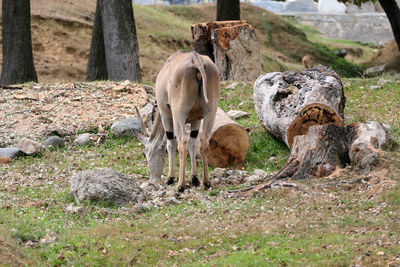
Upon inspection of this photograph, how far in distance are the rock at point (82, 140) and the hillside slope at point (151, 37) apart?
35.5ft

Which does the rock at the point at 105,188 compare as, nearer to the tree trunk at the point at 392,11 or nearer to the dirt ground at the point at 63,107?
the dirt ground at the point at 63,107

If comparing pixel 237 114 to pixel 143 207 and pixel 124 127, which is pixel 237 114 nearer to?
pixel 124 127

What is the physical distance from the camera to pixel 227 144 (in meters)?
11.1

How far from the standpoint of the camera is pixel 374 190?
7824 millimetres

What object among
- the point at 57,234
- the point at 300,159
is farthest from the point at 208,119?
the point at 57,234

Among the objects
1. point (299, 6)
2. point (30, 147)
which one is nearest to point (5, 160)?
point (30, 147)

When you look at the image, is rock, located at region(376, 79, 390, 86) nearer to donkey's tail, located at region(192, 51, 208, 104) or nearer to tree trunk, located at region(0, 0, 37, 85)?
donkey's tail, located at region(192, 51, 208, 104)

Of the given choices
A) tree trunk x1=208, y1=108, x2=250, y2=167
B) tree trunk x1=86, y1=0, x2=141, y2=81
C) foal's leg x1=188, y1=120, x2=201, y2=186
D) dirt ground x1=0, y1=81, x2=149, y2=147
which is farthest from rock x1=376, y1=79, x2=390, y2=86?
foal's leg x1=188, y1=120, x2=201, y2=186

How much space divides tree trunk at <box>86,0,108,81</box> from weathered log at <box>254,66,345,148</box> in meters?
7.62

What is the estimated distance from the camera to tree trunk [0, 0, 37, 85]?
687 inches

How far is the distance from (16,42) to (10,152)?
653 cm

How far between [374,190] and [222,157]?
3.81 metres

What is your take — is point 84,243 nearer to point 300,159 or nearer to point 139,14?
point 300,159

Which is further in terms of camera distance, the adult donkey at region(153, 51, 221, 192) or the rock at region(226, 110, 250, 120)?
the rock at region(226, 110, 250, 120)
